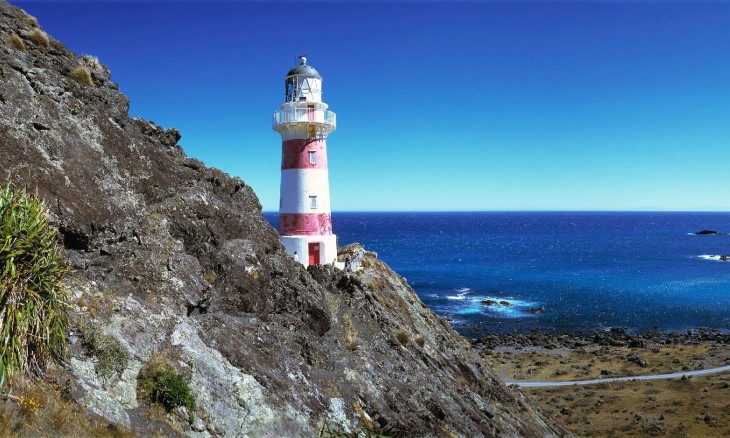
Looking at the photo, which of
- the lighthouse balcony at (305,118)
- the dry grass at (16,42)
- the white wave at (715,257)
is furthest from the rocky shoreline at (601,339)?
the white wave at (715,257)

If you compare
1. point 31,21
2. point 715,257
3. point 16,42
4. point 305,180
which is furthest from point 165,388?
point 715,257

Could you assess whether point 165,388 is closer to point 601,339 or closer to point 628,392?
point 628,392

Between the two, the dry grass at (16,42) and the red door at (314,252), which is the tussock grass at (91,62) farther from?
the red door at (314,252)

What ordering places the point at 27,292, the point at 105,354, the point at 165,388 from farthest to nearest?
A: the point at 165,388 < the point at 105,354 < the point at 27,292

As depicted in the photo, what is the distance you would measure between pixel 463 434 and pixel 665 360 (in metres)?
42.2

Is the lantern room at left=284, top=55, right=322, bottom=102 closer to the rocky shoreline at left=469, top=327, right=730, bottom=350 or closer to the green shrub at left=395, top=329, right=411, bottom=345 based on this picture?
the green shrub at left=395, top=329, right=411, bottom=345

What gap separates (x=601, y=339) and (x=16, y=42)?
61.6 m

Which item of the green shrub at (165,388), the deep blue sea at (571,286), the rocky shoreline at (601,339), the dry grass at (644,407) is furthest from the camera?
the deep blue sea at (571,286)

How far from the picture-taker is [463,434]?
58.2ft

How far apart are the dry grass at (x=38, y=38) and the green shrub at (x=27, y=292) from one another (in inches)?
289

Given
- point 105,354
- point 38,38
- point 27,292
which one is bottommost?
point 105,354

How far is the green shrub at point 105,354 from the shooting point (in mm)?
10039

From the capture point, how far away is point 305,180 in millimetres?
26578

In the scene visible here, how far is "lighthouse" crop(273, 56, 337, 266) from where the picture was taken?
87.3ft
